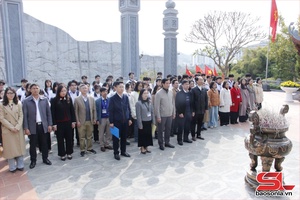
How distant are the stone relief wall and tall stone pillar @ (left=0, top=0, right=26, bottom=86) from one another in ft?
16.9

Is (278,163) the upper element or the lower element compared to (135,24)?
lower

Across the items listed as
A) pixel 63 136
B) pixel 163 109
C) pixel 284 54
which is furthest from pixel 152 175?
pixel 284 54

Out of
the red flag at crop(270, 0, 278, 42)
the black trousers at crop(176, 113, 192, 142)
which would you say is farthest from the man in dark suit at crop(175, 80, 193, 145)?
the red flag at crop(270, 0, 278, 42)

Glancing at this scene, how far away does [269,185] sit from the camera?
333cm

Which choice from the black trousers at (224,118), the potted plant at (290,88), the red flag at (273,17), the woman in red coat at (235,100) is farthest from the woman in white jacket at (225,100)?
the red flag at (273,17)

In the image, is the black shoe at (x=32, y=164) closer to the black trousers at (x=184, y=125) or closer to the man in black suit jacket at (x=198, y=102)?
the black trousers at (x=184, y=125)

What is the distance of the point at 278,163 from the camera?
338 centimetres

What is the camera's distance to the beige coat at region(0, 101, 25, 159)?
404cm

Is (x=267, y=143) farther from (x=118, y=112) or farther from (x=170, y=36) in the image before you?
(x=170, y=36)

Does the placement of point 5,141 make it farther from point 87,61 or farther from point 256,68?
point 256,68

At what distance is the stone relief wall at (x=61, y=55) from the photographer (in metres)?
12.2

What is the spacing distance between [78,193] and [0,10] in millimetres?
5123

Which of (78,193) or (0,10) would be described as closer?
(78,193)

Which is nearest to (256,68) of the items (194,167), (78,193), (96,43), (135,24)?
(96,43)
